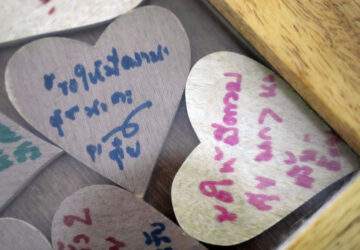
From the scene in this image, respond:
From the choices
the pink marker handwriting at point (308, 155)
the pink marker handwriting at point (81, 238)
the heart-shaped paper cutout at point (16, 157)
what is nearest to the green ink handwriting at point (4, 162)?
the heart-shaped paper cutout at point (16, 157)

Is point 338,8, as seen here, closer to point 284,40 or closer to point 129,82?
point 284,40

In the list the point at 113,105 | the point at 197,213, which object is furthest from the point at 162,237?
the point at 113,105

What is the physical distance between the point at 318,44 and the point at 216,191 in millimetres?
184

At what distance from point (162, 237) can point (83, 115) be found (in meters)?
0.16

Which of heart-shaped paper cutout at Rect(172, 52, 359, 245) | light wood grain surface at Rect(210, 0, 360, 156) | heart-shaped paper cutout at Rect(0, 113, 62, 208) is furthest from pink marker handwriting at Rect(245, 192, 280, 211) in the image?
heart-shaped paper cutout at Rect(0, 113, 62, 208)

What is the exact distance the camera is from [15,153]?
1.44 ft

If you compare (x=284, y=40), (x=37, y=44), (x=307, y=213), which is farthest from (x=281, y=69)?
(x=37, y=44)

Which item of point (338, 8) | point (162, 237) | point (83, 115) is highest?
point (338, 8)

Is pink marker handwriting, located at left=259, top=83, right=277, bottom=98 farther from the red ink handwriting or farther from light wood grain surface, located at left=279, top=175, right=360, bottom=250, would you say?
the red ink handwriting

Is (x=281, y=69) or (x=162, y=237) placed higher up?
(x=281, y=69)

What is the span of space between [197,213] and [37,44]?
252 mm

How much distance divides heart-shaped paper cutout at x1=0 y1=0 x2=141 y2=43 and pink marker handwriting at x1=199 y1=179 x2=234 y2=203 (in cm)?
21

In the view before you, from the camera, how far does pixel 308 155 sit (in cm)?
44

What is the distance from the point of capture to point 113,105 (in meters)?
0.44
